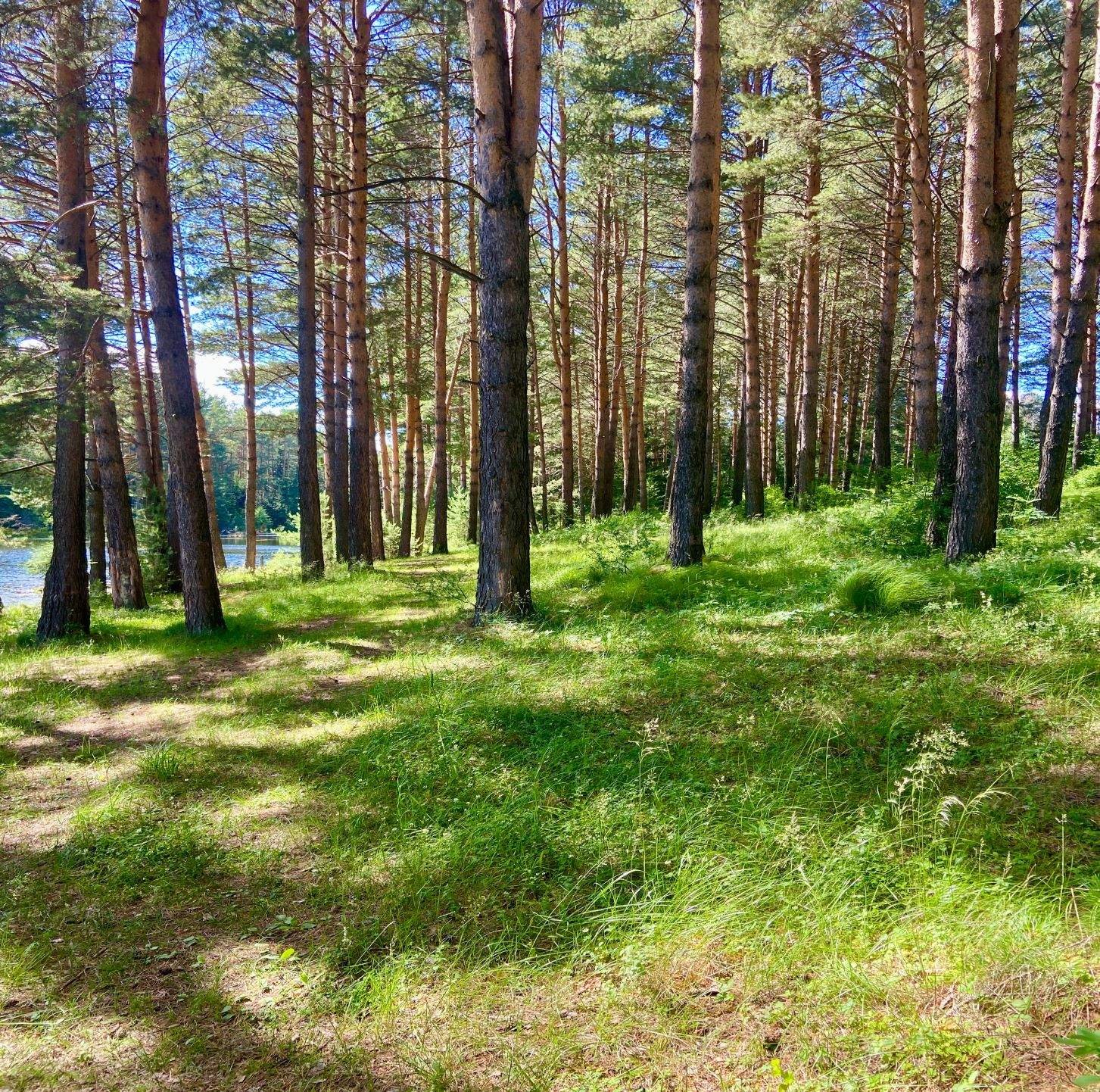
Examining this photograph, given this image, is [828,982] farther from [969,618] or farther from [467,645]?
[467,645]

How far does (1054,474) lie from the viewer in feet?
29.1

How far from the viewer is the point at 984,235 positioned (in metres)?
6.14

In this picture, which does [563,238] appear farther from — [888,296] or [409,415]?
[888,296]

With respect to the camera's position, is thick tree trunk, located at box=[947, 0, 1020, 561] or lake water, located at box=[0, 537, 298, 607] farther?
lake water, located at box=[0, 537, 298, 607]

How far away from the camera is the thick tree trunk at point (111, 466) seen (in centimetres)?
966

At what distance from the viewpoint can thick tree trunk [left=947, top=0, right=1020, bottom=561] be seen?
6.08 metres

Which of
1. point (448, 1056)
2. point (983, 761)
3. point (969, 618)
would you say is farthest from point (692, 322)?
point (448, 1056)

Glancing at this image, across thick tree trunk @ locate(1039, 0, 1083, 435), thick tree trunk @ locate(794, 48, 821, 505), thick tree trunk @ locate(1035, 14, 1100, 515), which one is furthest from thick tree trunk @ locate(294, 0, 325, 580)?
thick tree trunk @ locate(1035, 14, 1100, 515)

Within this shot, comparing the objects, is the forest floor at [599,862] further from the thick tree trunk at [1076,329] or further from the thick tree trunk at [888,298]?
the thick tree trunk at [888,298]

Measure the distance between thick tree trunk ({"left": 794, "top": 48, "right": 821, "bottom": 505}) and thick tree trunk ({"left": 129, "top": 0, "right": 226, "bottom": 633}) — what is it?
8.66 meters

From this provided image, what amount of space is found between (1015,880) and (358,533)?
1224 centimetres

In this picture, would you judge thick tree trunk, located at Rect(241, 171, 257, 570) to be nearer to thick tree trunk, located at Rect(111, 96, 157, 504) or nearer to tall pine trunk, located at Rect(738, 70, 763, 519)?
thick tree trunk, located at Rect(111, 96, 157, 504)

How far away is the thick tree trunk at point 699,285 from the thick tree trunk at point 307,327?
6438 millimetres

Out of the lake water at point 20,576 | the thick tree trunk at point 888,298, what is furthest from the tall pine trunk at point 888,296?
the lake water at point 20,576
